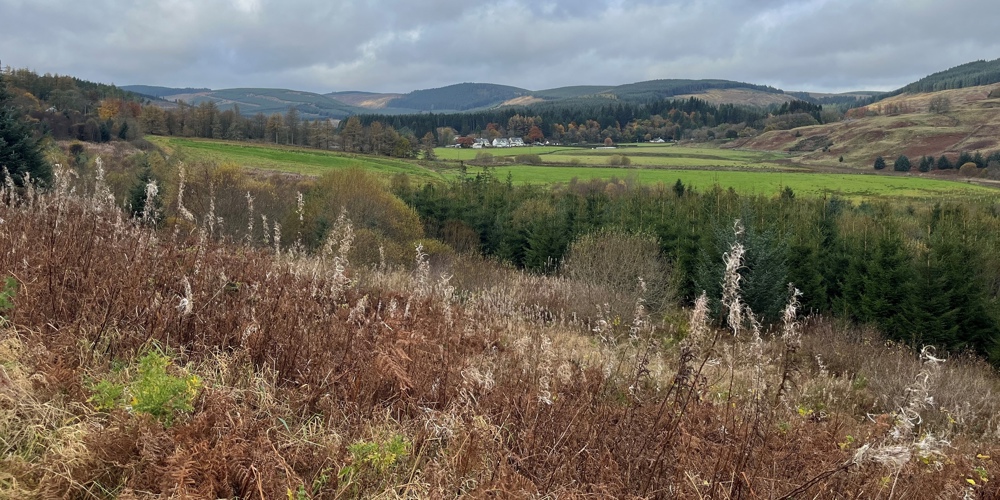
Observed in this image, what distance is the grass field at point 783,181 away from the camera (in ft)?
168

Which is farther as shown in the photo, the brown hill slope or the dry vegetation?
the brown hill slope

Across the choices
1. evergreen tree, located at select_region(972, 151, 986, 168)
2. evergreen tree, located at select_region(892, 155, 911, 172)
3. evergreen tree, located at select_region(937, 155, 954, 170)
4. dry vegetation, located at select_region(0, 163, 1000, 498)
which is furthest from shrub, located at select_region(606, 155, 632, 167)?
dry vegetation, located at select_region(0, 163, 1000, 498)

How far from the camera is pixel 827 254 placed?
22.3 metres

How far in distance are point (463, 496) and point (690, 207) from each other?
28874 millimetres

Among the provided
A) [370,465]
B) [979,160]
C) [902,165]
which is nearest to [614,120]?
→ [902,165]

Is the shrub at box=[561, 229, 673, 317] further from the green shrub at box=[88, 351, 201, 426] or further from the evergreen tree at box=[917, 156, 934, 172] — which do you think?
the evergreen tree at box=[917, 156, 934, 172]

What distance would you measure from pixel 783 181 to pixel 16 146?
6302 cm

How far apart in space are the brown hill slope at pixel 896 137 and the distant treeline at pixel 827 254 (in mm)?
70119

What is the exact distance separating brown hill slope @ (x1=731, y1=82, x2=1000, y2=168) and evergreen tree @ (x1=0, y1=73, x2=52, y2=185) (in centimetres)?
9670

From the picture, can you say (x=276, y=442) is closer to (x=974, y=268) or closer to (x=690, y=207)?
(x=974, y=268)

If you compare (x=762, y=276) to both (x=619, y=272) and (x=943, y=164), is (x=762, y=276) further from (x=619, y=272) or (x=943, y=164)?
(x=943, y=164)

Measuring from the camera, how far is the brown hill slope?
9056 cm

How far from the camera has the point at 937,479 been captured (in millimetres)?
4000

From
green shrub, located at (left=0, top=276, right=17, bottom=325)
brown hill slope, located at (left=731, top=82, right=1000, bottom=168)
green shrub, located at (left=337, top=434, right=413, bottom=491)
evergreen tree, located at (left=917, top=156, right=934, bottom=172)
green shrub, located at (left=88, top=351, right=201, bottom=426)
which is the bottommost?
green shrub, located at (left=337, top=434, right=413, bottom=491)
